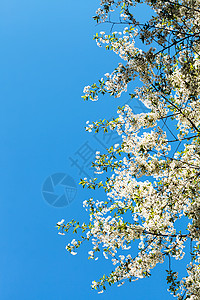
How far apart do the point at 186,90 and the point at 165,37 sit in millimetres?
1053

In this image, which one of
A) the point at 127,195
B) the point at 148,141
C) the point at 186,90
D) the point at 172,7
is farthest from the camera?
the point at 127,195

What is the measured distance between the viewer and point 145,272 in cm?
571

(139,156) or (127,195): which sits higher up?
(139,156)

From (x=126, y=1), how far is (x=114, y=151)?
3.00 metres

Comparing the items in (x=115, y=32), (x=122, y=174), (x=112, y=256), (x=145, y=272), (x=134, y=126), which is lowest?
(x=145, y=272)

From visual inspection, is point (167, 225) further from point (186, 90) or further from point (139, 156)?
point (186, 90)

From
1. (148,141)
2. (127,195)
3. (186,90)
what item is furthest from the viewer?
(127,195)

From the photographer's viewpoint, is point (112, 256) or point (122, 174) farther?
point (122, 174)

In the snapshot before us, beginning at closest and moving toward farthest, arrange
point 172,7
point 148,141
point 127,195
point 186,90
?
point 172,7 < point 186,90 < point 148,141 < point 127,195

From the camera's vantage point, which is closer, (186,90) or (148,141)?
(186,90)

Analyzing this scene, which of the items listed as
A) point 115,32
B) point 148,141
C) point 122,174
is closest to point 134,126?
point 148,141

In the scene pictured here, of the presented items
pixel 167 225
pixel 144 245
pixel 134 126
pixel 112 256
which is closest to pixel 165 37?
pixel 134 126

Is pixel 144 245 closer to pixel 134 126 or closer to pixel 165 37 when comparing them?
pixel 134 126

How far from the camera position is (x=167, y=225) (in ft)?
19.0
